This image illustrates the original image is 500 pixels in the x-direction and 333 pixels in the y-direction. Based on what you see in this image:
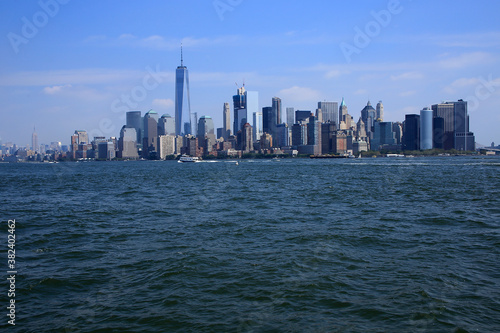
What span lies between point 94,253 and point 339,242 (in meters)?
11.6

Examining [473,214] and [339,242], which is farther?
[473,214]

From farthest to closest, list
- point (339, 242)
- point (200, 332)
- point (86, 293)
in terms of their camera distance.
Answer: point (339, 242), point (86, 293), point (200, 332)

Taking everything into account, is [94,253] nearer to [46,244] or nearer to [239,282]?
[46,244]

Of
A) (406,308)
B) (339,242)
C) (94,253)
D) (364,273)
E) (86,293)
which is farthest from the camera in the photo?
(339,242)

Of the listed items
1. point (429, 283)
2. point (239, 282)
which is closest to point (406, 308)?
point (429, 283)

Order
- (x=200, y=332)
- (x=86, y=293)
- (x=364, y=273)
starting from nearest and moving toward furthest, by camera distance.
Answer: (x=200, y=332), (x=86, y=293), (x=364, y=273)

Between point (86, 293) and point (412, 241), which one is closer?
point (86, 293)

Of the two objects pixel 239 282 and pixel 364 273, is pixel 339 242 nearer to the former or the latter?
pixel 364 273

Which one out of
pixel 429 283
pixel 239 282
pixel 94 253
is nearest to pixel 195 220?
pixel 94 253

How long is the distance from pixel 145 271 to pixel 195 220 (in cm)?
1124

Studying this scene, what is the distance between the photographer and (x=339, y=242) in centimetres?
1970

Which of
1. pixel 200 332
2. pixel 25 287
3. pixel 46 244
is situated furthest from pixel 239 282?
pixel 46 244

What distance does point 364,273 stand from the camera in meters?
14.9

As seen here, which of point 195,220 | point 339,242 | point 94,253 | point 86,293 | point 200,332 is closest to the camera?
point 200,332
